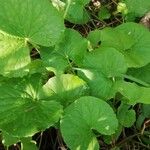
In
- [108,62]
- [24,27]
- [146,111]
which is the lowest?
[146,111]

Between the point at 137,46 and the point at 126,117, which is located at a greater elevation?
the point at 137,46

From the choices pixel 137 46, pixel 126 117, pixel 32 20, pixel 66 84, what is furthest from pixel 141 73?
pixel 32 20

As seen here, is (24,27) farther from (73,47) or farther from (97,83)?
(97,83)

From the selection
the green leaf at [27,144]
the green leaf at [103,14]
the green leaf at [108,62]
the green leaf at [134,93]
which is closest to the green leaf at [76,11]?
the green leaf at [103,14]

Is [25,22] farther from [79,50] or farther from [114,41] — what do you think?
[114,41]

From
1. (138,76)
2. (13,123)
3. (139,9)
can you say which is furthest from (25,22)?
(139,9)

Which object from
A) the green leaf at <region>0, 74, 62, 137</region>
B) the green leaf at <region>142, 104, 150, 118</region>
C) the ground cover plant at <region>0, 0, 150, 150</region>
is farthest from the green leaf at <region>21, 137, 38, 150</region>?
the green leaf at <region>142, 104, 150, 118</region>
